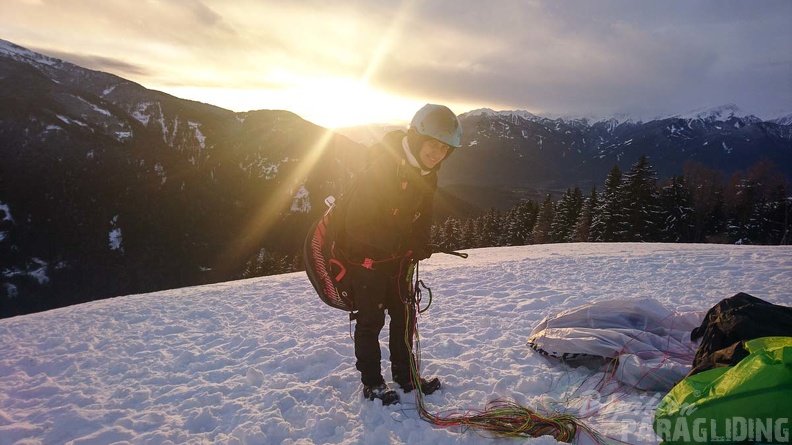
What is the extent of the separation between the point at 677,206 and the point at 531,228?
15.0 meters

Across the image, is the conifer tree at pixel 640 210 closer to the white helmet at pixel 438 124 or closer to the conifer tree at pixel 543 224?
the conifer tree at pixel 543 224

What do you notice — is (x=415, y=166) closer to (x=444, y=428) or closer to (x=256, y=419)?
(x=444, y=428)

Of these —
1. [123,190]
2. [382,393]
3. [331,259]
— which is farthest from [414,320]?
[123,190]

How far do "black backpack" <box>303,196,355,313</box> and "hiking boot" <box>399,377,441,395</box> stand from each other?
1022mm

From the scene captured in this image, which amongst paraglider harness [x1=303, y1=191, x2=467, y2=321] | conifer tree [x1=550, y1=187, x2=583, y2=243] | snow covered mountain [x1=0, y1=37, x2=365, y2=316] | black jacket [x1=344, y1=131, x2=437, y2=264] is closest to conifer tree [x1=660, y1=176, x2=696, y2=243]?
conifer tree [x1=550, y1=187, x2=583, y2=243]

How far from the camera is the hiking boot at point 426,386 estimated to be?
416cm

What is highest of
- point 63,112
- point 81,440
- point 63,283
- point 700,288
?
point 63,112

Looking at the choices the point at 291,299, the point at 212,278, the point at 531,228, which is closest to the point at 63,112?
the point at 212,278

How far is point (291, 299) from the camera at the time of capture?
8.31 m

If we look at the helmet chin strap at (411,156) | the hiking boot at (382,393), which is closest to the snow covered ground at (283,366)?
the hiking boot at (382,393)

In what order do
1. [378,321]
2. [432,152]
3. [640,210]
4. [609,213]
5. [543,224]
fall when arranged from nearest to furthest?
[432,152] → [378,321] → [640,210] → [609,213] → [543,224]

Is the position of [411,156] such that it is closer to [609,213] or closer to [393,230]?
[393,230]

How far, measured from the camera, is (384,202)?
3607 millimetres

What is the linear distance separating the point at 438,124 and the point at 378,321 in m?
1.98
